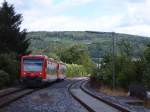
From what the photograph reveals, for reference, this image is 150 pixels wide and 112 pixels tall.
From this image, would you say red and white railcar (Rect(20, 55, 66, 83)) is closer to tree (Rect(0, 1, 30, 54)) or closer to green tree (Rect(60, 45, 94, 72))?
tree (Rect(0, 1, 30, 54))

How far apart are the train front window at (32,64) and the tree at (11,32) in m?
9.39

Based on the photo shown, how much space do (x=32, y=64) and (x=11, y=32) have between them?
1323 centimetres

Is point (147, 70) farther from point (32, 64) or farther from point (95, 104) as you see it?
point (32, 64)

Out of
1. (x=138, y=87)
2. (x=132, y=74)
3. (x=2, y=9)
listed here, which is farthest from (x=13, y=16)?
(x=138, y=87)

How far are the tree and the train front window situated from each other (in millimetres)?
9386

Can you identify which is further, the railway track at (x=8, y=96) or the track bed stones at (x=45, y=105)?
the railway track at (x=8, y=96)

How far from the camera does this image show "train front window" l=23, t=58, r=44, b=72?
5281 centimetres

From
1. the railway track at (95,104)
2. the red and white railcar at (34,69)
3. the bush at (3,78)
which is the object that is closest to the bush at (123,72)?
the red and white railcar at (34,69)

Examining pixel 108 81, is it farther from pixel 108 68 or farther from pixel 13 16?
pixel 13 16

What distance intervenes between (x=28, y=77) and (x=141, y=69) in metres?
11.2

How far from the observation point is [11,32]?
6525cm

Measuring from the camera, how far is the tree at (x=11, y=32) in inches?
2514

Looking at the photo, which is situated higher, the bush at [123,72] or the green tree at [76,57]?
the bush at [123,72]

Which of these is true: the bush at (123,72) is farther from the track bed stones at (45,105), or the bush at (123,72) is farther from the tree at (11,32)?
the track bed stones at (45,105)
